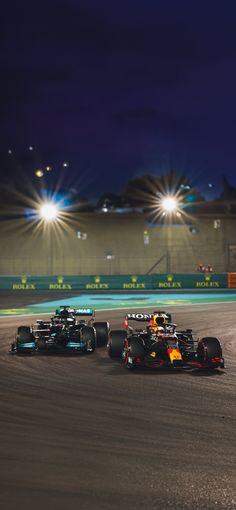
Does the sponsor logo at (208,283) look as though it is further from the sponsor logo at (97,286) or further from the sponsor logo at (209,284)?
the sponsor logo at (97,286)

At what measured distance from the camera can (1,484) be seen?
6.38m

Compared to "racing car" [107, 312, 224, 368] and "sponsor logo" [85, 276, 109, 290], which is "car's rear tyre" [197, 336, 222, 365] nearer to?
"racing car" [107, 312, 224, 368]

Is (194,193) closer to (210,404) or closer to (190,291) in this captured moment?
(190,291)

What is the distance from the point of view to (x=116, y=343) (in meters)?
14.9

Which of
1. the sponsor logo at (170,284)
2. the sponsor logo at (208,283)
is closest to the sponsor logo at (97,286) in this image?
the sponsor logo at (170,284)

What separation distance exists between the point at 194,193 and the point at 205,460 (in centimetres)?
9598

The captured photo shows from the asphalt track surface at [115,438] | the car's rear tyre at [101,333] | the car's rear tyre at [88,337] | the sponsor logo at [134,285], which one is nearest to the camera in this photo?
the asphalt track surface at [115,438]

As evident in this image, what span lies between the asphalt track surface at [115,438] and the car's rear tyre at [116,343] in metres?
1.04

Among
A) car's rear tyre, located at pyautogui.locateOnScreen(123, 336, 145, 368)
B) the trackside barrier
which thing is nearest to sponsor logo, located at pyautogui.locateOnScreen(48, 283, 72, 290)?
the trackside barrier

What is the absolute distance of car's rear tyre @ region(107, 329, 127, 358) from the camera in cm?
1486

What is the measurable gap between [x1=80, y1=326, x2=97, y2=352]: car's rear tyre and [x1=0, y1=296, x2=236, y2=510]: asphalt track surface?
1.76m

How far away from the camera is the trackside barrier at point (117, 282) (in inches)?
1770

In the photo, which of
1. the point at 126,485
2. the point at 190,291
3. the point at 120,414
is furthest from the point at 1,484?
the point at 190,291

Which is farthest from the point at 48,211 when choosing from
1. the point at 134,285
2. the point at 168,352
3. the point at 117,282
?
the point at 168,352
